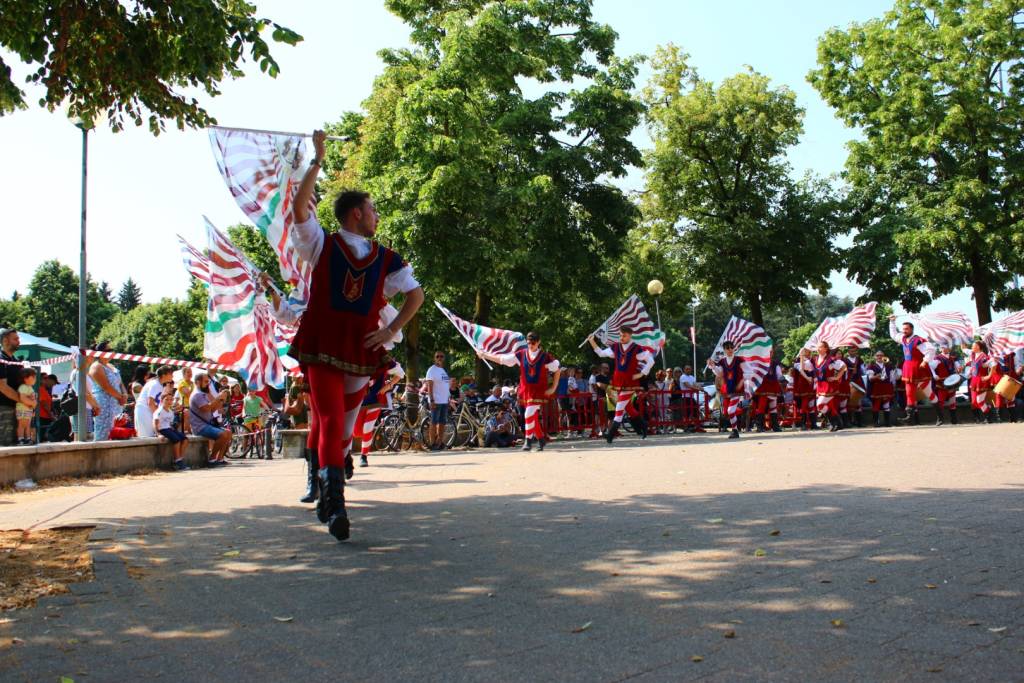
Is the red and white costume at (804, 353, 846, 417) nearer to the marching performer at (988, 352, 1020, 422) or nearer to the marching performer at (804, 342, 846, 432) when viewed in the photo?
the marching performer at (804, 342, 846, 432)

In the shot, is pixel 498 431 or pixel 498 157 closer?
pixel 498 431

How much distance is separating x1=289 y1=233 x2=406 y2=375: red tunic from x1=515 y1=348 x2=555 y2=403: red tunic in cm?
1140

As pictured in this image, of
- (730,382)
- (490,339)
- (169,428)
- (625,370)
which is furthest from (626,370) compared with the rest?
(169,428)

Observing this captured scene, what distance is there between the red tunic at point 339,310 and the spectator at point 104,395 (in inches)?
388

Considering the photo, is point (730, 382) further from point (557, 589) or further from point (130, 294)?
point (130, 294)

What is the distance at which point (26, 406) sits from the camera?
1262cm

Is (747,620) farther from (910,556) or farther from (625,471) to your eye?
(625,471)

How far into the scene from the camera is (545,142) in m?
31.5

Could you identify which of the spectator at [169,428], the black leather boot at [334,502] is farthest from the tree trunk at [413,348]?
the black leather boot at [334,502]

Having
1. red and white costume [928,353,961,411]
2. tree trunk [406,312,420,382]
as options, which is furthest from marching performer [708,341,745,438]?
tree trunk [406,312,420,382]

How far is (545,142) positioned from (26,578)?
90.6 ft

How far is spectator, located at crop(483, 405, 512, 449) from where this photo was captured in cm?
2131

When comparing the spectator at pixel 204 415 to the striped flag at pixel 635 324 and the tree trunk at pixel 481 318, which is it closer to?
the striped flag at pixel 635 324

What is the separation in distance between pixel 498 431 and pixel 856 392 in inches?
386
